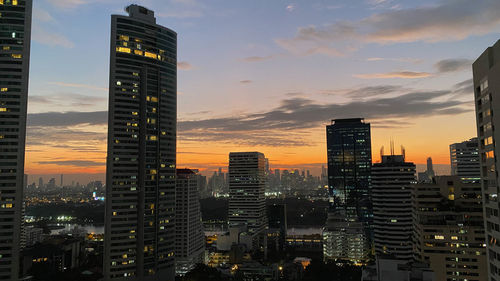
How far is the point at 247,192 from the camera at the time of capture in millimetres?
163500

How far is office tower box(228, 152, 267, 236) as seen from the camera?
160m

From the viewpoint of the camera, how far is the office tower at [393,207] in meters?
103

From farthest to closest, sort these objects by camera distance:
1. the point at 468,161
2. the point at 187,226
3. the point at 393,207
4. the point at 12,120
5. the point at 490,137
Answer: the point at 468,161, the point at 187,226, the point at 393,207, the point at 12,120, the point at 490,137

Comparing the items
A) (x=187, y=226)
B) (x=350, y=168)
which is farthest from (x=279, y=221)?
(x=187, y=226)

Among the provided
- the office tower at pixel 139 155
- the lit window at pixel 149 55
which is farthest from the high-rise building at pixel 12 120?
the lit window at pixel 149 55

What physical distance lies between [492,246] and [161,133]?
7175cm

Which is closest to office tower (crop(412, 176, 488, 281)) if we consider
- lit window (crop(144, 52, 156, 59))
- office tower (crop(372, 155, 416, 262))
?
office tower (crop(372, 155, 416, 262))

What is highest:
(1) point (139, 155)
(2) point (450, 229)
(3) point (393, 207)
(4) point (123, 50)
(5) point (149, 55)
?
(5) point (149, 55)

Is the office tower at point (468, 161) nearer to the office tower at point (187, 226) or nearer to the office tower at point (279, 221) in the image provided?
the office tower at point (279, 221)

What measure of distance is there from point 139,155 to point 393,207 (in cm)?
7944

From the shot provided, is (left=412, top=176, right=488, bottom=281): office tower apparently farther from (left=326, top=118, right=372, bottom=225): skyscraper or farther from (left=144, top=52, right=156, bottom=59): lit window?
(left=326, top=118, right=372, bottom=225): skyscraper

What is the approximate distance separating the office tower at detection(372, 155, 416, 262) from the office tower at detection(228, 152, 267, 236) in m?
63.4

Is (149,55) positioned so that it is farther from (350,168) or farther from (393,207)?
(350,168)

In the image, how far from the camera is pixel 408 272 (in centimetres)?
3797
